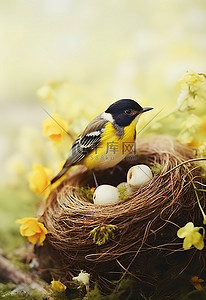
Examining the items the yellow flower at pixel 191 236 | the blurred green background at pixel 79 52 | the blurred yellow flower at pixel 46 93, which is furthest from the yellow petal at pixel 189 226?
the blurred green background at pixel 79 52

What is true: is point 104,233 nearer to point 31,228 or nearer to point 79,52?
point 31,228

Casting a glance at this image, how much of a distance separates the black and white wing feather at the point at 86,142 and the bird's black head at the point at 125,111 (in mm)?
33

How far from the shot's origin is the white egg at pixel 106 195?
2.98 feet

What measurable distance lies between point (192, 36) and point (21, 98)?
2.17ft

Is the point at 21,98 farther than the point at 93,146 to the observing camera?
Yes

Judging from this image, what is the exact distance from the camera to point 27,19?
4.68 feet

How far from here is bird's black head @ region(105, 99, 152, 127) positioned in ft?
2.93

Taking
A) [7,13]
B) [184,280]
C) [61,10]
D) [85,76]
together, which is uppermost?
[7,13]

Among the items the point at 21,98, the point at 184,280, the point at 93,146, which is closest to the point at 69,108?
the point at 93,146

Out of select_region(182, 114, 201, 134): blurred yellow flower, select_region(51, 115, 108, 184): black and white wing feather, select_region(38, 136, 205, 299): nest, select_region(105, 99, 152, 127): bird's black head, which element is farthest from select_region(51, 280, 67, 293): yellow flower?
select_region(182, 114, 201, 134): blurred yellow flower

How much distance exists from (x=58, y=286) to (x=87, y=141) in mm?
335

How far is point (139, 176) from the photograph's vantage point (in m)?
0.91

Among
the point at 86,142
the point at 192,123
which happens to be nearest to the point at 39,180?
the point at 86,142

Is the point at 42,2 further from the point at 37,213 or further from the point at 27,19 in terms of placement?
the point at 37,213
